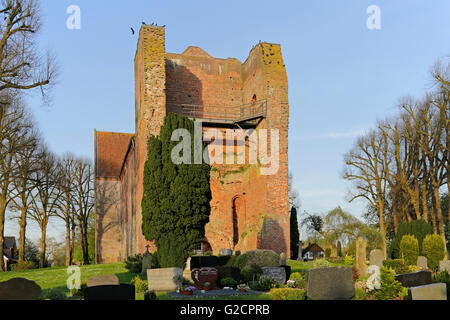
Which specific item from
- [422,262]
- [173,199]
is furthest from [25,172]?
[422,262]

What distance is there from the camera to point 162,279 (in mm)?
14266

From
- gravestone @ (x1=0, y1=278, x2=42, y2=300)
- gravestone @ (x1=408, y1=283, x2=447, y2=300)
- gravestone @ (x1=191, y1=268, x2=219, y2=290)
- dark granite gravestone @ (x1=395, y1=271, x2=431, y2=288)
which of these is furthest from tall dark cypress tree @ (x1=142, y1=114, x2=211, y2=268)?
gravestone @ (x1=408, y1=283, x2=447, y2=300)

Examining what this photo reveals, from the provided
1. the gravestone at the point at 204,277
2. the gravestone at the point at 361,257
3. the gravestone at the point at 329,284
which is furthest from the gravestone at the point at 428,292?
the gravestone at the point at 361,257

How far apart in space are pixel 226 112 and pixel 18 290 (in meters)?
21.7

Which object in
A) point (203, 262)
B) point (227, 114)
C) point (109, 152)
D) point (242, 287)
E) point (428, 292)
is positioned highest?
point (227, 114)

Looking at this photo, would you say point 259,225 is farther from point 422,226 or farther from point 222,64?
point 222,64

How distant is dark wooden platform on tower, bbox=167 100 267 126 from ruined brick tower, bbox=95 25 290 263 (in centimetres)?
6

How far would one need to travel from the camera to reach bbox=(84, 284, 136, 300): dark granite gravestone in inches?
378

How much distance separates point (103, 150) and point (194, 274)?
32.8m

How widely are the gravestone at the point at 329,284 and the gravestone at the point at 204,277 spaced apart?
520 cm

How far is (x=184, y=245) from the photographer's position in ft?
61.3

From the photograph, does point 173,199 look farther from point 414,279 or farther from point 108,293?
point 414,279

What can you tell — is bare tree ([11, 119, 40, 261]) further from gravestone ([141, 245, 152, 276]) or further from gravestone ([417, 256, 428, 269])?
gravestone ([417, 256, 428, 269])
